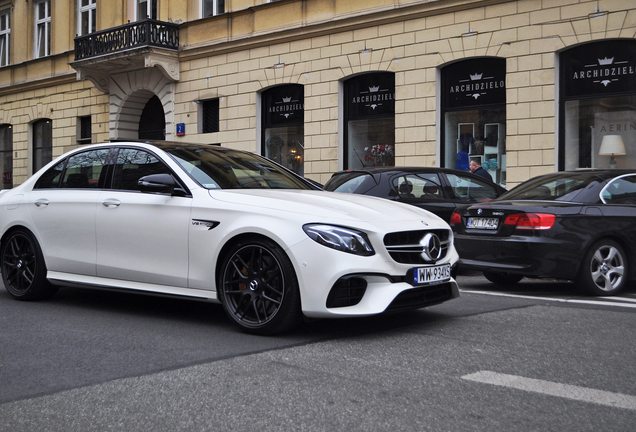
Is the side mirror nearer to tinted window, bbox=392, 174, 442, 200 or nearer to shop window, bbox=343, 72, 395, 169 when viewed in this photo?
tinted window, bbox=392, 174, 442, 200

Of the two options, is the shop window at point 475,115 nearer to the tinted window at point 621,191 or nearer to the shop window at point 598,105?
the shop window at point 598,105

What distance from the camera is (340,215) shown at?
5270mm

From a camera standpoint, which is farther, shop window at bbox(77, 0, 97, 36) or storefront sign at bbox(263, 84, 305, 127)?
shop window at bbox(77, 0, 97, 36)

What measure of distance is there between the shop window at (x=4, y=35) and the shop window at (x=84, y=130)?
6417 millimetres

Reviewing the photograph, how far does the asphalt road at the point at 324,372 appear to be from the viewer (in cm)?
352

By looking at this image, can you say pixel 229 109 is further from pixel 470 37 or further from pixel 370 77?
pixel 470 37

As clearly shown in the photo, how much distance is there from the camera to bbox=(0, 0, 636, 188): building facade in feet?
49.9

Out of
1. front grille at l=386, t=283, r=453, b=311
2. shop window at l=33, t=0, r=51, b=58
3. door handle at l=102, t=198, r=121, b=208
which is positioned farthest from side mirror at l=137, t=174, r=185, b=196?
shop window at l=33, t=0, r=51, b=58

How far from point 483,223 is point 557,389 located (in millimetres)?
4462

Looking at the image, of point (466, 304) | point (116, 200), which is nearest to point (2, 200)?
point (116, 200)

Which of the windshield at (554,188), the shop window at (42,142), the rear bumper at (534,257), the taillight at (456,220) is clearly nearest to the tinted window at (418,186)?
the taillight at (456,220)

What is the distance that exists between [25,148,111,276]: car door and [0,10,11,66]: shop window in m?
26.4

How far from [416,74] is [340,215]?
12803 millimetres

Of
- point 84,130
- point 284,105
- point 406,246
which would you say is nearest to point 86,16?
point 84,130
